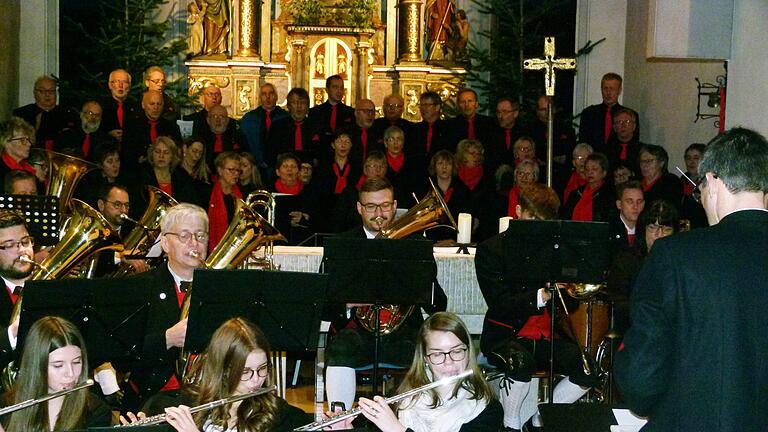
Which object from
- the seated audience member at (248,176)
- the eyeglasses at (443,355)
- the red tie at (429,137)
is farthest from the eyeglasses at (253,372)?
the red tie at (429,137)

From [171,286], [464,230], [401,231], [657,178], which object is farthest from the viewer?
[657,178]

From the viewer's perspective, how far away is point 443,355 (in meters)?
5.03

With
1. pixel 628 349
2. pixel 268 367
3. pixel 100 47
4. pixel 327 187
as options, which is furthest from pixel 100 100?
pixel 628 349

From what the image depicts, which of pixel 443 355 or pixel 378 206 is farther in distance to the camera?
pixel 378 206

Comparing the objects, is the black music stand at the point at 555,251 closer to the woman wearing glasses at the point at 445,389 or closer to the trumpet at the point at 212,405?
the woman wearing glasses at the point at 445,389

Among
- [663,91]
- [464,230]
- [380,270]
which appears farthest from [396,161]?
[380,270]

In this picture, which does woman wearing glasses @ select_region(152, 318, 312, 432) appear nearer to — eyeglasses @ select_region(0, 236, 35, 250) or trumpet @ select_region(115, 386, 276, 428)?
trumpet @ select_region(115, 386, 276, 428)

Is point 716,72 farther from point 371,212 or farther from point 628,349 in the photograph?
point 628,349

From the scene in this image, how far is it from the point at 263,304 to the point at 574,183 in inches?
226

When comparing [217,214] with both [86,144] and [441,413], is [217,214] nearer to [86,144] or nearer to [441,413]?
Answer: [86,144]

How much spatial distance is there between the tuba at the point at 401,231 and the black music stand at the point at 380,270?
2.10ft

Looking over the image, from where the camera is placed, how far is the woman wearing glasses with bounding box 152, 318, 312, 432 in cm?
451

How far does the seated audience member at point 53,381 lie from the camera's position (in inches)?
176

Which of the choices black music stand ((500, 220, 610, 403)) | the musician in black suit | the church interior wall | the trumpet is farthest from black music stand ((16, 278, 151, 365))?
the church interior wall
